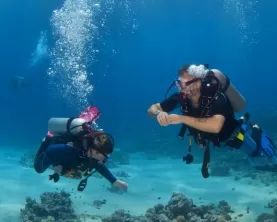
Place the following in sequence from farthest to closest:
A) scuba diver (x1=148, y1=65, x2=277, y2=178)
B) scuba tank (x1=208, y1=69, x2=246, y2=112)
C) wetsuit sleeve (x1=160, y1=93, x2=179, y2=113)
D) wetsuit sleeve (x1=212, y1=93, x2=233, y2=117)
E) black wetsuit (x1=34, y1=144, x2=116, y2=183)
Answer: wetsuit sleeve (x1=160, y1=93, x2=179, y2=113), black wetsuit (x1=34, y1=144, x2=116, y2=183), scuba tank (x1=208, y1=69, x2=246, y2=112), wetsuit sleeve (x1=212, y1=93, x2=233, y2=117), scuba diver (x1=148, y1=65, x2=277, y2=178)

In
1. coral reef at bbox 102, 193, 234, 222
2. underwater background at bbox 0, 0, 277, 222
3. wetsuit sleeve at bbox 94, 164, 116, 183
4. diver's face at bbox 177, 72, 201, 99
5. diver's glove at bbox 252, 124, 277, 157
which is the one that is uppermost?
underwater background at bbox 0, 0, 277, 222

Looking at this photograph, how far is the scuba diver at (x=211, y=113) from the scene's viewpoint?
4.75 metres

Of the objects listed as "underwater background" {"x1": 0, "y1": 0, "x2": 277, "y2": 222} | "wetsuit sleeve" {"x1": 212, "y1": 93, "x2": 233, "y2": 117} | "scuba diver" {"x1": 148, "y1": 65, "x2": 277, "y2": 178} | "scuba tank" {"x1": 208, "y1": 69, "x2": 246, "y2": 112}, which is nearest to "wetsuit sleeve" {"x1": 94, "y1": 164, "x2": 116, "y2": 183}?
"scuba diver" {"x1": 148, "y1": 65, "x2": 277, "y2": 178}

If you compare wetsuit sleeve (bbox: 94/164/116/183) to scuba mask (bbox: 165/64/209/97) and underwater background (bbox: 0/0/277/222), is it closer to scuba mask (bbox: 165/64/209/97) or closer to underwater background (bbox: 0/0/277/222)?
scuba mask (bbox: 165/64/209/97)

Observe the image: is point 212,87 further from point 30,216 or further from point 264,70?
point 264,70

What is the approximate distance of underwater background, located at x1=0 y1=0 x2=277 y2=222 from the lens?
29.7 m

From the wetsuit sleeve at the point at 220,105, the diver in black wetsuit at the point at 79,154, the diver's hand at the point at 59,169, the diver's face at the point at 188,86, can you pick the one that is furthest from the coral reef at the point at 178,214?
the diver's face at the point at 188,86

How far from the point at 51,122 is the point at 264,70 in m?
162

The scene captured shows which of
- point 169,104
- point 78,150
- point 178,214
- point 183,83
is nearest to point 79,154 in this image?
point 78,150

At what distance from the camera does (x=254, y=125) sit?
634 centimetres

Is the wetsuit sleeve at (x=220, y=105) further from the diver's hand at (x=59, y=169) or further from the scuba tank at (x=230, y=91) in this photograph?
the diver's hand at (x=59, y=169)

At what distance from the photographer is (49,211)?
10156mm

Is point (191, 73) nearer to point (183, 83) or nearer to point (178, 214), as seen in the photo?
point (183, 83)

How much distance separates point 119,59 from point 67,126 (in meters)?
139
